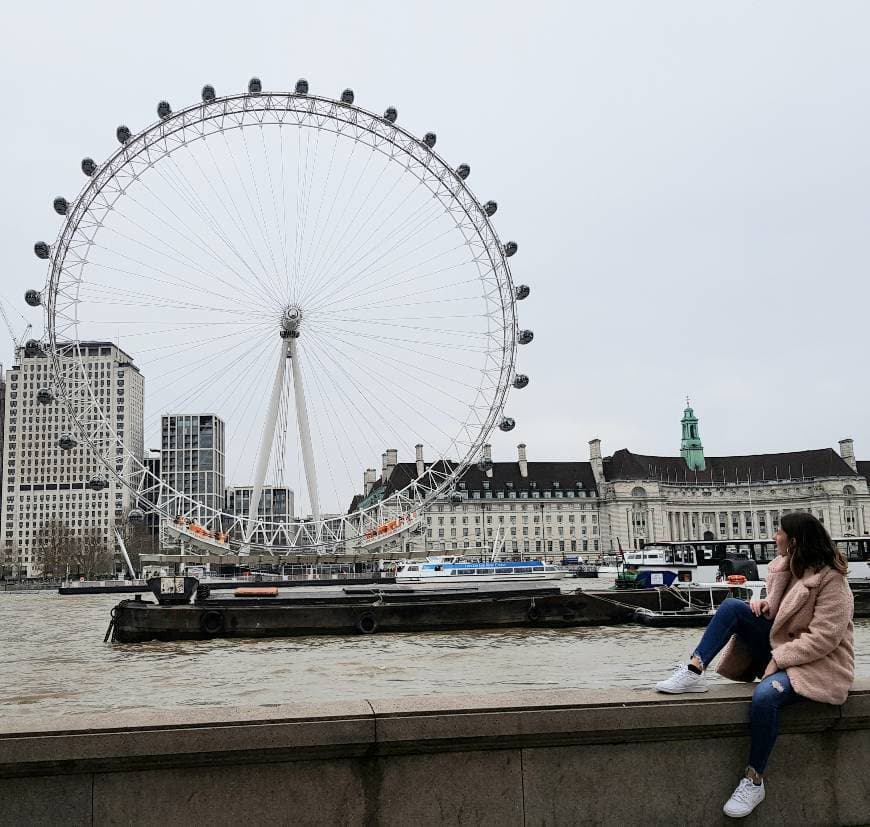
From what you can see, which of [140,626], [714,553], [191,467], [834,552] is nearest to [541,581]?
[714,553]

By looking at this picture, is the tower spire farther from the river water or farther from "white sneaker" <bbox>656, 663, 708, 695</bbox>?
"white sneaker" <bbox>656, 663, 708, 695</bbox>

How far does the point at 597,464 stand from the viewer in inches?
6865

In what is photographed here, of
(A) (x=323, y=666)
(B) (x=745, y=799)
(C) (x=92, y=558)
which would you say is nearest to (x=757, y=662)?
(B) (x=745, y=799)

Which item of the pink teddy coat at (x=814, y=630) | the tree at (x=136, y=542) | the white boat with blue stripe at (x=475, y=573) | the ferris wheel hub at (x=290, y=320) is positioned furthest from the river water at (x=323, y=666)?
the tree at (x=136, y=542)

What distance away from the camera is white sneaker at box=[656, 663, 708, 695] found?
5.18m

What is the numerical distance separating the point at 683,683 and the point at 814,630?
2.49ft

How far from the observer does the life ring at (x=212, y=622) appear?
31406 millimetres

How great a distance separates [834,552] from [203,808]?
3648 millimetres

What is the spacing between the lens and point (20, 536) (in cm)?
19588

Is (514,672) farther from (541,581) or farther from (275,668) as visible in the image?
(541,581)

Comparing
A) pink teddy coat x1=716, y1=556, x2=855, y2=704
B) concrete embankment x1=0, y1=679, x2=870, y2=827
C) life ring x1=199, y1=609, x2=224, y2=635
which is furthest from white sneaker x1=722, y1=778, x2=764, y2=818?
life ring x1=199, y1=609, x2=224, y2=635

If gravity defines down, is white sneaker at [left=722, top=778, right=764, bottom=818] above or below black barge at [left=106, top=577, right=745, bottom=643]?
above

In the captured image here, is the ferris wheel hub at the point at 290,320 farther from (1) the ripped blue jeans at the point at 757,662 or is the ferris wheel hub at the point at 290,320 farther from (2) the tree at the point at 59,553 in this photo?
(2) the tree at the point at 59,553

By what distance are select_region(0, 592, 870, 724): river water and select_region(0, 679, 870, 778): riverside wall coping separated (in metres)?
7.09
